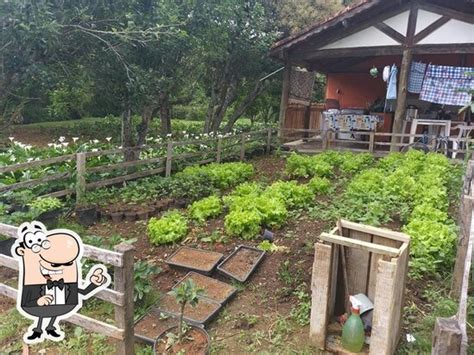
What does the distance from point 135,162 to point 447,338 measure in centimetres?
711

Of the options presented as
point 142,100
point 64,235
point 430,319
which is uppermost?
point 142,100

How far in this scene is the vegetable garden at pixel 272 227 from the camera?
3645mm

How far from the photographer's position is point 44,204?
607 cm

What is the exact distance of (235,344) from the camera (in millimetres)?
3455

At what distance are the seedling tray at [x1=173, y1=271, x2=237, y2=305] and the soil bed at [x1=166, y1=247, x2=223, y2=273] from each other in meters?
0.11

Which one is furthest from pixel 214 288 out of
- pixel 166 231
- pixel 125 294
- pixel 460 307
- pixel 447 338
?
pixel 447 338

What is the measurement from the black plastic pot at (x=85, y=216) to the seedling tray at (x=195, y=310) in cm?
294

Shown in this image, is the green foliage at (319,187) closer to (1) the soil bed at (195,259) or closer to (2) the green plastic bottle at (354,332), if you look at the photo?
(1) the soil bed at (195,259)

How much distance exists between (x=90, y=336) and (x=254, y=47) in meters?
10.6

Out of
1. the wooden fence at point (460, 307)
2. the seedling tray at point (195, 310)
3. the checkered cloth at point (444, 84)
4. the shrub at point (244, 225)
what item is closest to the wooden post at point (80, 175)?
the shrub at point (244, 225)

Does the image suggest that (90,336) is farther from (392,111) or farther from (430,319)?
(392,111)

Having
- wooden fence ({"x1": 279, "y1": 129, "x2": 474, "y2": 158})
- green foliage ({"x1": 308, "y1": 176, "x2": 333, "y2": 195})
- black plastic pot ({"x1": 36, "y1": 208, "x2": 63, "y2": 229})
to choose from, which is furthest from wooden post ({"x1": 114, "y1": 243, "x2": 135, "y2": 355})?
wooden fence ({"x1": 279, "y1": 129, "x2": 474, "y2": 158})

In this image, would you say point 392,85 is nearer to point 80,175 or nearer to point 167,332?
point 80,175

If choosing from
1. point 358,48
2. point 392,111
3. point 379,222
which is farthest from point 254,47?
point 379,222
